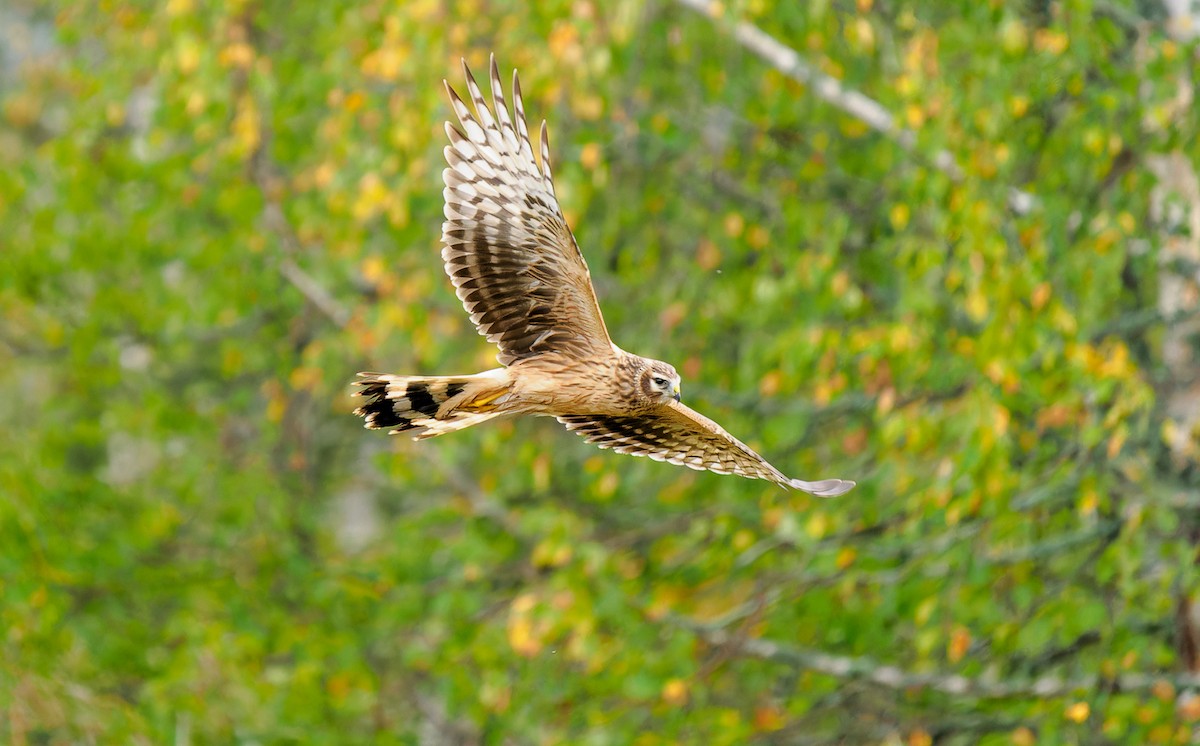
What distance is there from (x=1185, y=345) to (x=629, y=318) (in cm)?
230

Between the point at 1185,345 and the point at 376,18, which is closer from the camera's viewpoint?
the point at 1185,345

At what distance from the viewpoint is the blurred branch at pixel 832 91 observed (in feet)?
20.1

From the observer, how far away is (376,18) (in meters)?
7.88

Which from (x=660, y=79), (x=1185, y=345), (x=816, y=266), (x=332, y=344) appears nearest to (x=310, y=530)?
(x=332, y=344)

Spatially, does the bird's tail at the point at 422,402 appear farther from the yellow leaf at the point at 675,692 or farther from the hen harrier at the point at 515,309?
the yellow leaf at the point at 675,692

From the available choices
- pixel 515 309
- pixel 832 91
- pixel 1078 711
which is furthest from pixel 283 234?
pixel 1078 711

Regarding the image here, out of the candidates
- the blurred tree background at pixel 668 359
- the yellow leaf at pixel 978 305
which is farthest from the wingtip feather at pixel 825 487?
the yellow leaf at pixel 978 305

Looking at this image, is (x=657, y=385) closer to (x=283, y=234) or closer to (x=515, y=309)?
(x=515, y=309)

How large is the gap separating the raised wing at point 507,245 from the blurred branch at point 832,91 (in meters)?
1.63

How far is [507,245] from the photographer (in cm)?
455

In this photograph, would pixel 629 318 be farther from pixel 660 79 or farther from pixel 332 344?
pixel 332 344

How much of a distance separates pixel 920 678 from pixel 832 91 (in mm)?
2134

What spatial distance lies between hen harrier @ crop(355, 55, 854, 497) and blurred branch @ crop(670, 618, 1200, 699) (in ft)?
5.66

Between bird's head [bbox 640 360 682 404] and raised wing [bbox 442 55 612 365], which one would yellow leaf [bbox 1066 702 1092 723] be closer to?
bird's head [bbox 640 360 682 404]
